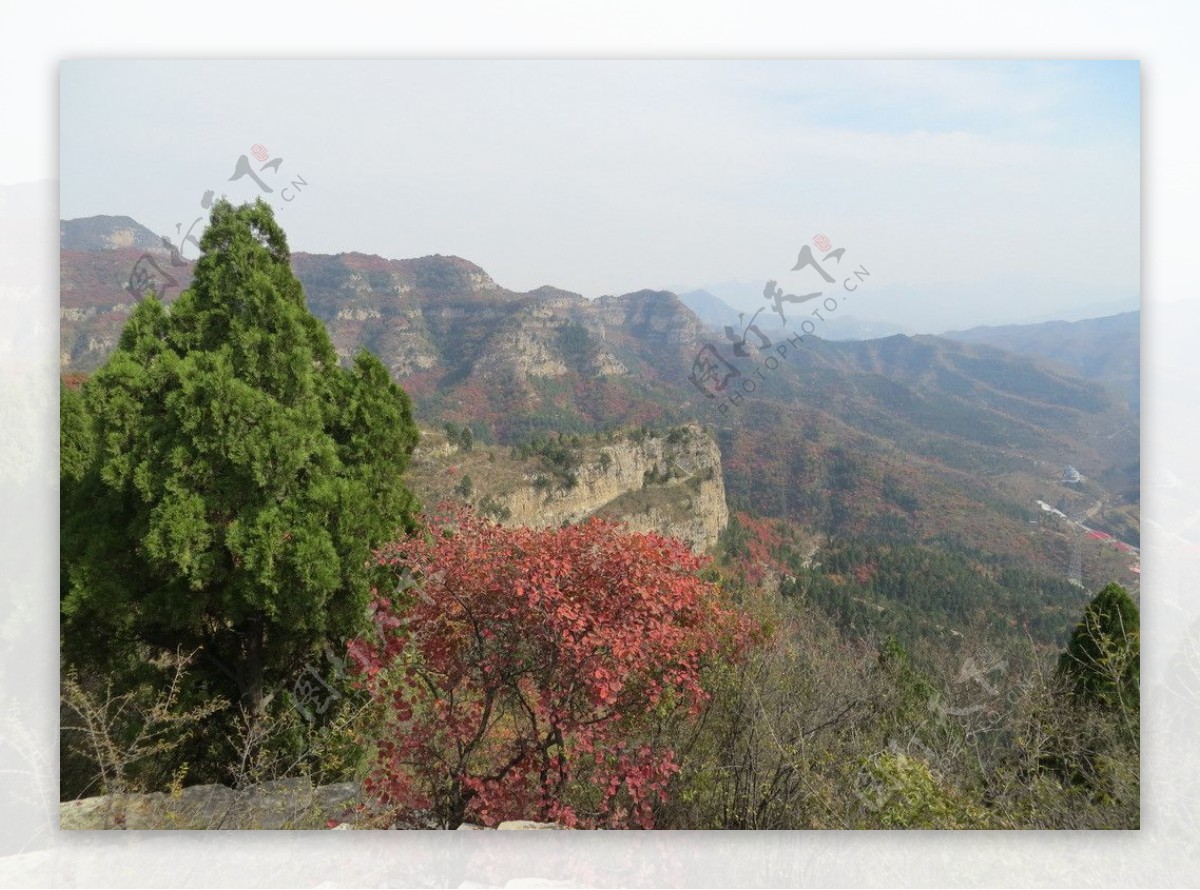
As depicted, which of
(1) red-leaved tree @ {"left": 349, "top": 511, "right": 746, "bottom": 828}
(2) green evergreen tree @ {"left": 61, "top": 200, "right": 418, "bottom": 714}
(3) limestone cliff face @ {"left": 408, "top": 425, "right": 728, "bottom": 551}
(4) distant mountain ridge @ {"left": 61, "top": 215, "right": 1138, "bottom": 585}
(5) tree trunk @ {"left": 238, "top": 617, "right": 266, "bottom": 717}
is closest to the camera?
(1) red-leaved tree @ {"left": 349, "top": 511, "right": 746, "bottom": 828}

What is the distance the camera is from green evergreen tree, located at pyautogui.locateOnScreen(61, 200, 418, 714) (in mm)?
3768

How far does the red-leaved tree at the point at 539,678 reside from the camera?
11.9 feet

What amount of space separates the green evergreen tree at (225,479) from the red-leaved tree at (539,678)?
1.70 feet

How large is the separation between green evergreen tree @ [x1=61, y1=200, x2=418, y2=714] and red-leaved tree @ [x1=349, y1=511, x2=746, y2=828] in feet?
1.70

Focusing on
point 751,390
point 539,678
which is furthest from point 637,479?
point 539,678

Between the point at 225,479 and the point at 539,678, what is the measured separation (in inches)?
67.0

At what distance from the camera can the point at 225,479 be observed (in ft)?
12.6

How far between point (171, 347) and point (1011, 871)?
4.58m

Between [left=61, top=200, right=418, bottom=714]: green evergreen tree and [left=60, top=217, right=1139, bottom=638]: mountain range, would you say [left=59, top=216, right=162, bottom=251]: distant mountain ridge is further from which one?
[left=61, top=200, right=418, bottom=714]: green evergreen tree

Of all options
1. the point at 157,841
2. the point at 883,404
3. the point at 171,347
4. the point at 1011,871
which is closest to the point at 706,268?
the point at 171,347

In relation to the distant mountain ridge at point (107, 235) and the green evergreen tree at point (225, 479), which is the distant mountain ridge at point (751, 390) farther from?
the green evergreen tree at point (225, 479)

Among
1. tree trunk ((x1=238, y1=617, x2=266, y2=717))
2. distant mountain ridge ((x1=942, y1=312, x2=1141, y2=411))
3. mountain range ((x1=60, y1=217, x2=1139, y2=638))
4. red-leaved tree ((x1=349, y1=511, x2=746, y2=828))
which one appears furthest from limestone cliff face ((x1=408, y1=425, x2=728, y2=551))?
red-leaved tree ((x1=349, y1=511, x2=746, y2=828))

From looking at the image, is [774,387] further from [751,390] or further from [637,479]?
[637,479]

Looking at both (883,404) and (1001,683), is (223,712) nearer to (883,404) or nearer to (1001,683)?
(1001,683)
